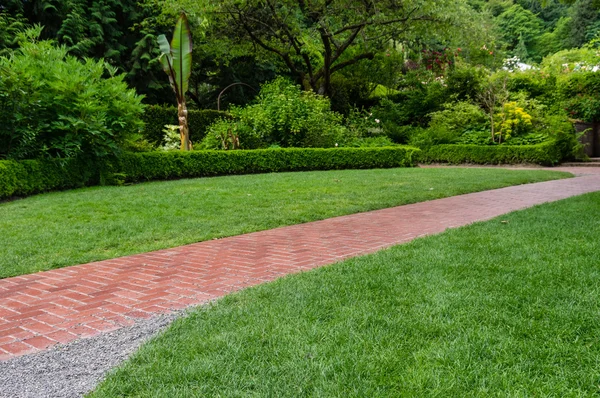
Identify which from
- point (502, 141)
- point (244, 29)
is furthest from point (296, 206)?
point (244, 29)

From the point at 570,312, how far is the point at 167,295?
2629 mm

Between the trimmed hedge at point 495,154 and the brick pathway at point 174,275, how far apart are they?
1006 cm

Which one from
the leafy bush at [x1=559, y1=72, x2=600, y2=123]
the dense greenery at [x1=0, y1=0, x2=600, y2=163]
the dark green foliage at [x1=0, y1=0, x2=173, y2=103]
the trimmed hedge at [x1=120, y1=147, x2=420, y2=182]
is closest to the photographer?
the trimmed hedge at [x1=120, y1=147, x2=420, y2=182]

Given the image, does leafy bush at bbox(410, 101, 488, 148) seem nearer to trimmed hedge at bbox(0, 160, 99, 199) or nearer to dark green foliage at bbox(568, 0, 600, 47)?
trimmed hedge at bbox(0, 160, 99, 199)

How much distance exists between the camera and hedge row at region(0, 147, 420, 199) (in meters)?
8.85

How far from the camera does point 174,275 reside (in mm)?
3910

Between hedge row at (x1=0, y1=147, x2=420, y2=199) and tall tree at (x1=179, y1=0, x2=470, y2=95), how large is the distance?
5.37 meters

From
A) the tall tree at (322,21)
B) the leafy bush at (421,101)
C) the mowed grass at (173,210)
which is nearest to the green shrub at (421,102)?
the leafy bush at (421,101)

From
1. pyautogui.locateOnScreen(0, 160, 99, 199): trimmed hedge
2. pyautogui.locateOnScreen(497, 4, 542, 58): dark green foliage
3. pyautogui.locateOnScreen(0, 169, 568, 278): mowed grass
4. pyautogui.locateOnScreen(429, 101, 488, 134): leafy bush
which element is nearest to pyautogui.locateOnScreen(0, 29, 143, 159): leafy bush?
pyautogui.locateOnScreen(0, 160, 99, 199): trimmed hedge

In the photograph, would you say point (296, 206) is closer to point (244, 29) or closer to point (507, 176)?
point (507, 176)

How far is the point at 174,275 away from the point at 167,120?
560 inches

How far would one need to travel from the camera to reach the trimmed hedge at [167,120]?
653 inches

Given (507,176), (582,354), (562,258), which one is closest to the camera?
(582,354)

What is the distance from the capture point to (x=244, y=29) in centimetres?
1919
